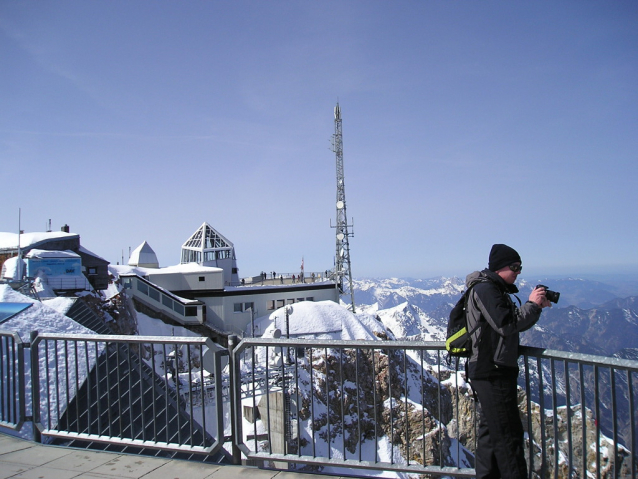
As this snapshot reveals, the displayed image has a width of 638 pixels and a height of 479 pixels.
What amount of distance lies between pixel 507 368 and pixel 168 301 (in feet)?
131

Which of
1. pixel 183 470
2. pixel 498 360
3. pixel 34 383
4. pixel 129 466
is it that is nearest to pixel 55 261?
pixel 34 383

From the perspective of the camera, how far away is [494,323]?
4027 mm

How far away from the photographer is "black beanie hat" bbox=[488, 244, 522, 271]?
4.32 m

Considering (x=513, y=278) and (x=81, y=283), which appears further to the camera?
(x=81, y=283)

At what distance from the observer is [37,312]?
11469 millimetres

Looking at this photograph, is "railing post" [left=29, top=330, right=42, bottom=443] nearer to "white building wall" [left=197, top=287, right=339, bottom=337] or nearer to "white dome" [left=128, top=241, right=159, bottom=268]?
"white building wall" [left=197, top=287, right=339, bottom=337]

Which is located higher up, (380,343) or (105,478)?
(380,343)

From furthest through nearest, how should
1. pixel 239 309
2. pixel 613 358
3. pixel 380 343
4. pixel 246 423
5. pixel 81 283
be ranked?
pixel 239 309
pixel 81 283
pixel 246 423
pixel 380 343
pixel 613 358

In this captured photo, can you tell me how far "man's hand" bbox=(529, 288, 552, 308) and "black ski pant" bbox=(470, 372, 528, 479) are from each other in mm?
731

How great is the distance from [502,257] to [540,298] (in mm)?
532

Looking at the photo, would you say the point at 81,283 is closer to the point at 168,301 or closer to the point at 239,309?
the point at 168,301

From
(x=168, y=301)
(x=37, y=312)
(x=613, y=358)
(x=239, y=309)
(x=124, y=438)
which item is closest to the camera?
(x=613, y=358)

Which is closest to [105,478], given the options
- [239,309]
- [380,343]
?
[380,343]

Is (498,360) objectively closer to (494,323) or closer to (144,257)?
(494,323)
